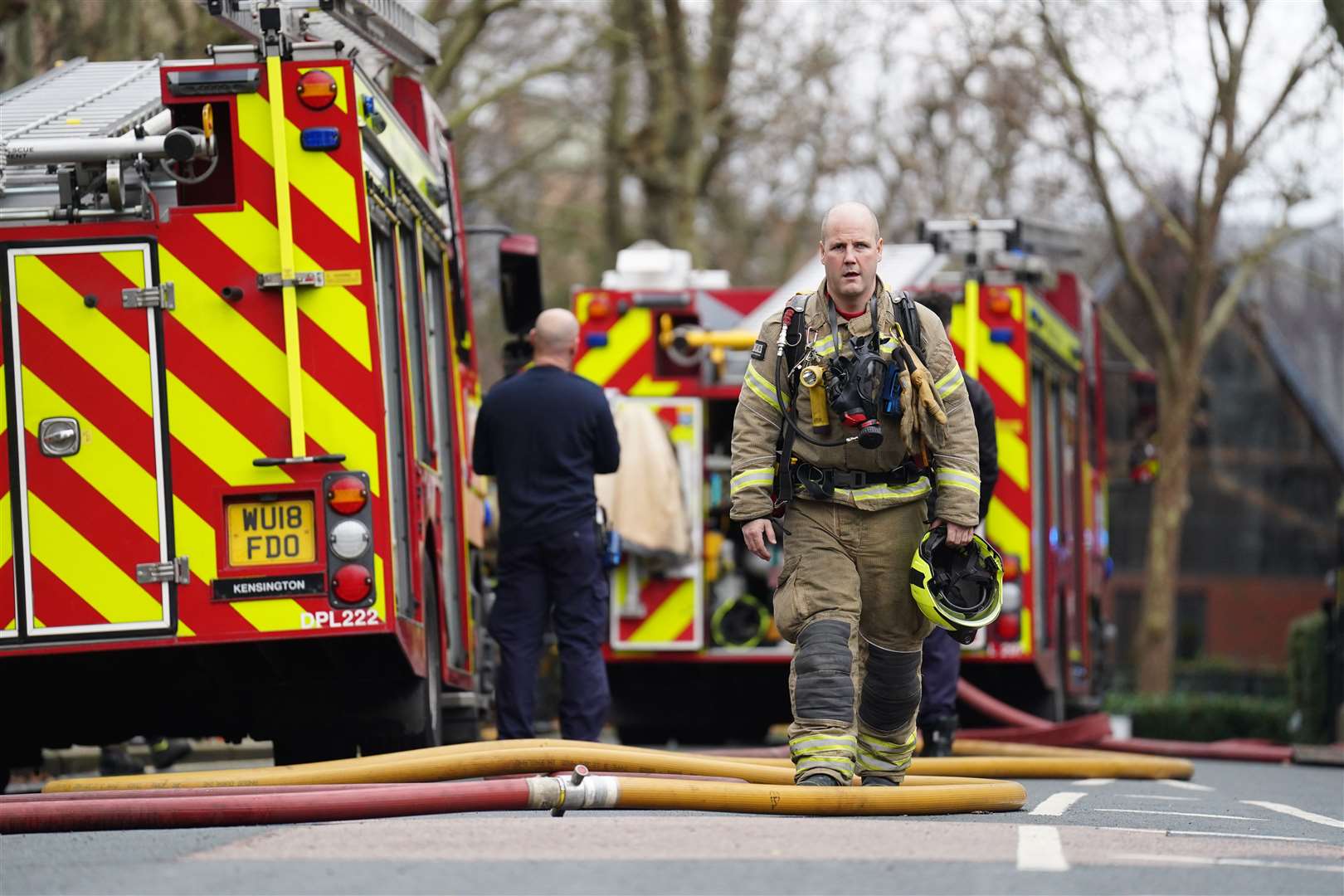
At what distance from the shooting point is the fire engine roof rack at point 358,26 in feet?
26.7

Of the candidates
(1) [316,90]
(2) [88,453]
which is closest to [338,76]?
(1) [316,90]

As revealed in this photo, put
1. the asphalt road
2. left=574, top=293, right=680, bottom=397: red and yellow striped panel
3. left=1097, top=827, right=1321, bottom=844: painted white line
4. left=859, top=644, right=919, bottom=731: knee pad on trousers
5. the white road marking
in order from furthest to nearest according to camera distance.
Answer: left=574, top=293, right=680, bottom=397: red and yellow striped panel → left=859, top=644, right=919, bottom=731: knee pad on trousers → left=1097, top=827, right=1321, bottom=844: painted white line → the white road marking → the asphalt road

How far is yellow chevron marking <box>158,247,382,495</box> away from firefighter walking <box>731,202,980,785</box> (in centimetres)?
135

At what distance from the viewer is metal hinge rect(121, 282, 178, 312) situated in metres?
7.75

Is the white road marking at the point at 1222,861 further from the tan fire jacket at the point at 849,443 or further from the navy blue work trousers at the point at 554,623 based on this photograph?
the navy blue work trousers at the point at 554,623

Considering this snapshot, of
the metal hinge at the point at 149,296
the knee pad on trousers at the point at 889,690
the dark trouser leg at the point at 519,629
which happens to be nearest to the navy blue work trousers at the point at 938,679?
the dark trouser leg at the point at 519,629

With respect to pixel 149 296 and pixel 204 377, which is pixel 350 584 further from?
pixel 149 296

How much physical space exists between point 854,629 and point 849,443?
541 millimetres

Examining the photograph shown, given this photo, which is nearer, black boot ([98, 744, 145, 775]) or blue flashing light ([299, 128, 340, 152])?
blue flashing light ([299, 128, 340, 152])

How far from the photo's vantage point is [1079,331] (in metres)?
14.0

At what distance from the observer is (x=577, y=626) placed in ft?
31.0

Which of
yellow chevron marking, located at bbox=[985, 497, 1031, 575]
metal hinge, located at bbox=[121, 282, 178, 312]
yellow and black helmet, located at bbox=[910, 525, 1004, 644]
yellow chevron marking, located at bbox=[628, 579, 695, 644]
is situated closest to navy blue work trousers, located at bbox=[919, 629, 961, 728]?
yellow chevron marking, located at bbox=[985, 497, 1031, 575]

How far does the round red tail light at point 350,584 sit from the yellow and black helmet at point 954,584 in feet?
5.84

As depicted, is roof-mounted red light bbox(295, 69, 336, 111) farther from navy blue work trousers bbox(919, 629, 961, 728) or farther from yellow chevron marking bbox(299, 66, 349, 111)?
navy blue work trousers bbox(919, 629, 961, 728)
